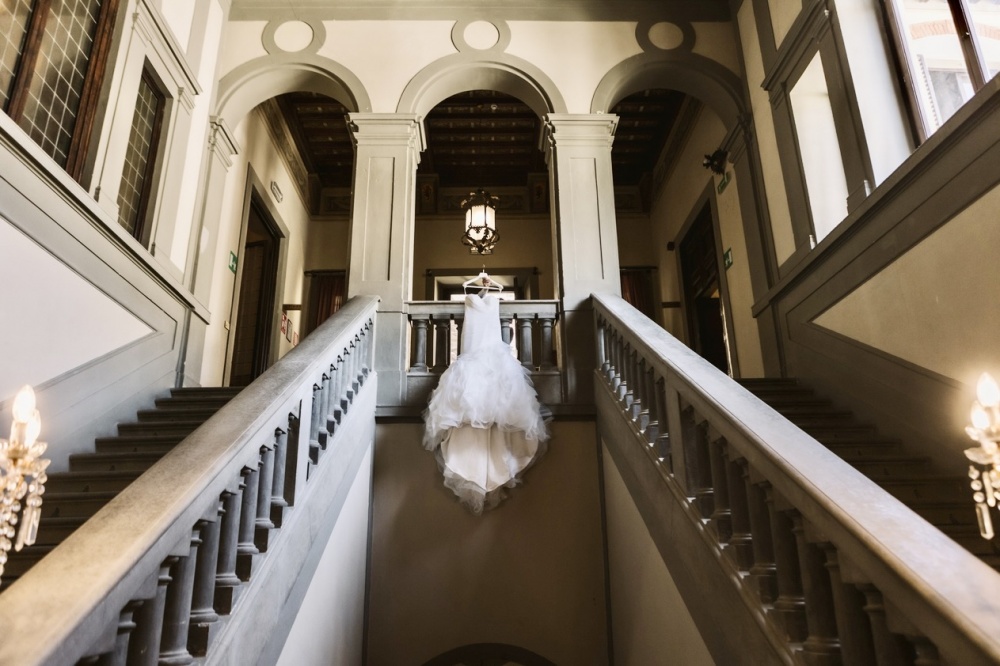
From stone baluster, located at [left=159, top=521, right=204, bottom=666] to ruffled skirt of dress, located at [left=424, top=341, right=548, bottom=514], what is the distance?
2778 mm

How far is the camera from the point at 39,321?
379cm

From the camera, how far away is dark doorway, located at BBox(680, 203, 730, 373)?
8.80 m

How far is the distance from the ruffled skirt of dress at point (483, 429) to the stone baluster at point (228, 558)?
2.45m

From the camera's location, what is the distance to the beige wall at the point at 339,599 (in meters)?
2.96

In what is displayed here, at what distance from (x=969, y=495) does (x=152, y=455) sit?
176 inches

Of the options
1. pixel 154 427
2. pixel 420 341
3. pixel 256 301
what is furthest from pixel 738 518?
pixel 256 301

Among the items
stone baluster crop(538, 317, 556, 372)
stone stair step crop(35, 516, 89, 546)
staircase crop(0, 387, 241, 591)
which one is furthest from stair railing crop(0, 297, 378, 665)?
stone baluster crop(538, 317, 556, 372)

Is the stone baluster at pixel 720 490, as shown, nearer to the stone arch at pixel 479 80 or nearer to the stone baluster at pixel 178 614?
the stone baluster at pixel 178 614

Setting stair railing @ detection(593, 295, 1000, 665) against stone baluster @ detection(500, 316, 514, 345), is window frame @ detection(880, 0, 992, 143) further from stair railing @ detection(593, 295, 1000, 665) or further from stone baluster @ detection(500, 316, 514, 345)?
stone baluster @ detection(500, 316, 514, 345)

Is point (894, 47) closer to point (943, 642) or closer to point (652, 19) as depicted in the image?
point (652, 19)

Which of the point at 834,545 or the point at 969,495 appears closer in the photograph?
the point at 834,545

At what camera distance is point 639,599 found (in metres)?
3.68

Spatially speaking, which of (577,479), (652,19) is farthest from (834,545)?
(652,19)

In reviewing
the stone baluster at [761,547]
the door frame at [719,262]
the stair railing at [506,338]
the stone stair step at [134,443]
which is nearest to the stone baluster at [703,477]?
the stone baluster at [761,547]
